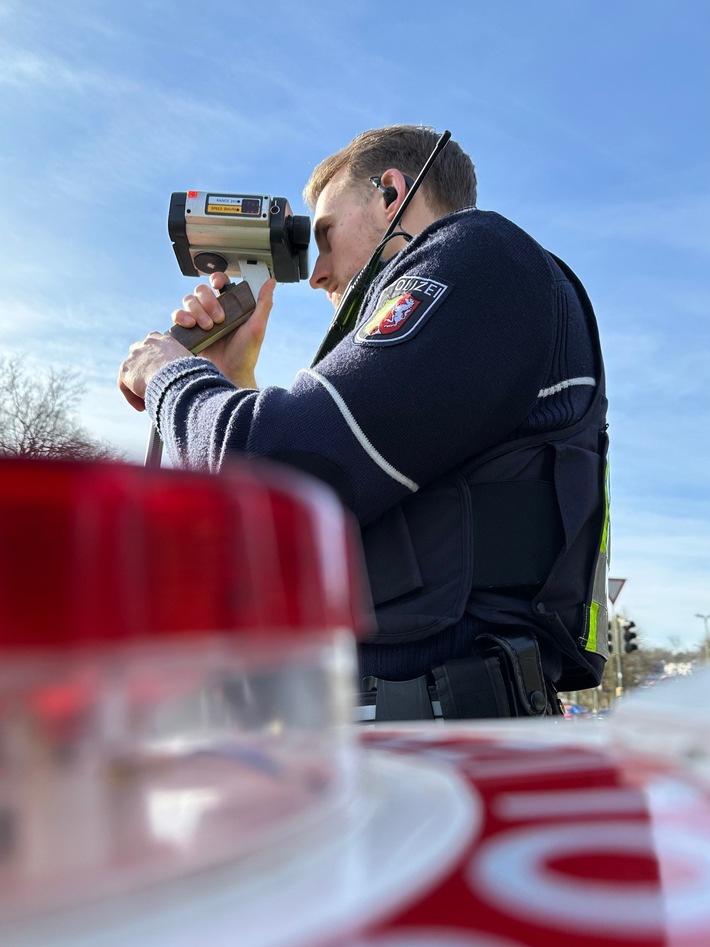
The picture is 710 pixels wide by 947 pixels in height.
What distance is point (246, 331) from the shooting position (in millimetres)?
2770

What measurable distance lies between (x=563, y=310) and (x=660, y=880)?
5.45 ft

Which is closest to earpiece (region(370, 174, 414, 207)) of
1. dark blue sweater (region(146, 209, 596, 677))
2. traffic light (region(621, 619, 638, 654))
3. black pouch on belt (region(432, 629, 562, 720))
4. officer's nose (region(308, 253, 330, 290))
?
officer's nose (region(308, 253, 330, 290))

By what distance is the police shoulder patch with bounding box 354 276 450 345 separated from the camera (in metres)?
1.54

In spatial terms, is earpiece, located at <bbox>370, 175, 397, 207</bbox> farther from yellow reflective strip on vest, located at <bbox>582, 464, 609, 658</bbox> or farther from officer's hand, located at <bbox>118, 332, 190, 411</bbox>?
yellow reflective strip on vest, located at <bbox>582, 464, 609, 658</bbox>

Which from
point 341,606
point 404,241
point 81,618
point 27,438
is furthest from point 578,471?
point 81,618

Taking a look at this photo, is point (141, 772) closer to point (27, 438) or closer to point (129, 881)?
point (129, 881)

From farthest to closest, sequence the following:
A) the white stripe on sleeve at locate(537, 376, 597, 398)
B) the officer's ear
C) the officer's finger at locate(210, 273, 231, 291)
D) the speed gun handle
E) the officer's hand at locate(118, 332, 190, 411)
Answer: the officer's finger at locate(210, 273, 231, 291)
the speed gun handle
the officer's ear
the officer's hand at locate(118, 332, 190, 411)
the white stripe on sleeve at locate(537, 376, 597, 398)

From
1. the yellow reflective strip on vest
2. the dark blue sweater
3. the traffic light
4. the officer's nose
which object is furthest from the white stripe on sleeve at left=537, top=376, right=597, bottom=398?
the traffic light

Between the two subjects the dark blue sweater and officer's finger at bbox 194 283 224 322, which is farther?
officer's finger at bbox 194 283 224 322

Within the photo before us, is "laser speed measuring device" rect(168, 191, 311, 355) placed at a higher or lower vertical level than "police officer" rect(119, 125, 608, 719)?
higher

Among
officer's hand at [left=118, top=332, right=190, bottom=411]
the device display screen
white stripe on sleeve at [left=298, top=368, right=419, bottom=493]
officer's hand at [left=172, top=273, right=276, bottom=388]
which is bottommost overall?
white stripe on sleeve at [left=298, top=368, right=419, bottom=493]

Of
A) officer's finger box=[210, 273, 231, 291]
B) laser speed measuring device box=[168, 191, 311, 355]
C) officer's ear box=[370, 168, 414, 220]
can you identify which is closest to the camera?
officer's ear box=[370, 168, 414, 220]

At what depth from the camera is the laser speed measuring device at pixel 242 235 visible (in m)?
3.03

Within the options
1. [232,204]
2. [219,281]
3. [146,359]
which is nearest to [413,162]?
[219,281]
